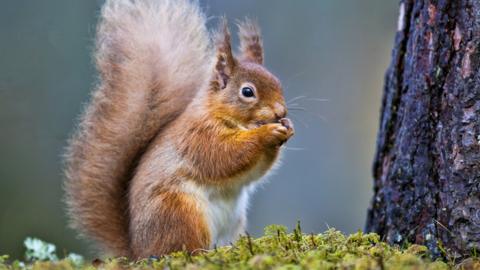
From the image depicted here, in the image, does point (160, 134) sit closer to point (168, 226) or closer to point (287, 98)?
point (168, 226)

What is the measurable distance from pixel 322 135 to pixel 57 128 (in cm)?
182

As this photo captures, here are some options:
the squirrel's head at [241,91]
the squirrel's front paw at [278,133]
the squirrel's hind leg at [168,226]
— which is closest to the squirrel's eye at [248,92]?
the squirrel's head at [241,91]

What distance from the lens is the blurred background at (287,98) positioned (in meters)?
4.21

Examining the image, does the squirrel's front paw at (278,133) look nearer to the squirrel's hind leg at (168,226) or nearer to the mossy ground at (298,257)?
the squirrel's hind leg at (168,226)

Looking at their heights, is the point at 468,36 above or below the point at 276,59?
below

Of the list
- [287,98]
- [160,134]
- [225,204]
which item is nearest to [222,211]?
[225,204]

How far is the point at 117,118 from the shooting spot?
239 cm

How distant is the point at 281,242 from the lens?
1.75 metres

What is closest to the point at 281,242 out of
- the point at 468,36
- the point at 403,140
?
the point at 403,140

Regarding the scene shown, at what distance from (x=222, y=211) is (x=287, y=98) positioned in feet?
7.90

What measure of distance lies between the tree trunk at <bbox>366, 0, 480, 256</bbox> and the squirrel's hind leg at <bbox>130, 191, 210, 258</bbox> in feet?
1.93

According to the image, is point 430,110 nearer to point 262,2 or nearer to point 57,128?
point 57,128

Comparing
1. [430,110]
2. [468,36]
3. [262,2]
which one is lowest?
[430,110]

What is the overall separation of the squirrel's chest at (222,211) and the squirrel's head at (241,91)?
0.82 ft
